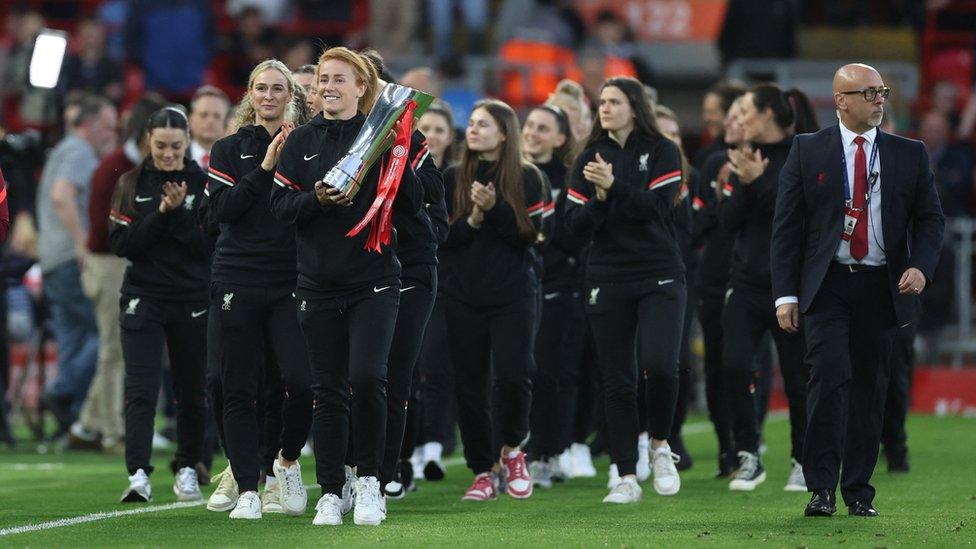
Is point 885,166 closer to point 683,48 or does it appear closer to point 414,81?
point 414,81

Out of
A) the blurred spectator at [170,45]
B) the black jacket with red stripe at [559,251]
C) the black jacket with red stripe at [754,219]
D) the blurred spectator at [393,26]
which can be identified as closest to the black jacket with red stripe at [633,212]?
the black jacket with red stripe at [754,219]

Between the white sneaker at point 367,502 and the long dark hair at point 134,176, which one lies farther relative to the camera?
the long dark hair at point 134,176

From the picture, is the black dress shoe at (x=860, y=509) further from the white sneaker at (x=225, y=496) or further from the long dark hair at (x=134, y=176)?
the long dark hair at (x=134, y=176)

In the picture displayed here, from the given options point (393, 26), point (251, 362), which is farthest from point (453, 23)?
point (251, 362)

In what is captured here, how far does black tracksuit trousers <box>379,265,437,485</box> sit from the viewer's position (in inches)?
334

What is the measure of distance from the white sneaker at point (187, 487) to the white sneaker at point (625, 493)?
7.09 ft

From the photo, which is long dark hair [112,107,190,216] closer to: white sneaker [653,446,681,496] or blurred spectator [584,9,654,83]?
white sneaker [653,446,681,496]

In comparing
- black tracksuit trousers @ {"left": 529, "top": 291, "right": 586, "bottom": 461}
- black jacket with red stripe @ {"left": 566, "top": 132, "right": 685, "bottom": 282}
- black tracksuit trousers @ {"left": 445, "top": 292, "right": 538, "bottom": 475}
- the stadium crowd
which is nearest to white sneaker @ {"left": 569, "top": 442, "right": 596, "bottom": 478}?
the stadium crowd

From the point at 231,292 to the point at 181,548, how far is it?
1488 millimetres

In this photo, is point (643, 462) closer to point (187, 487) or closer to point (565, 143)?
point (565, 143)

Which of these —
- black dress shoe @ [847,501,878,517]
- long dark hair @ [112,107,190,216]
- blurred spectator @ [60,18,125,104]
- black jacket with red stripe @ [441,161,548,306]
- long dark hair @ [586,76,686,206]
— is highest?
blurred spectator @ [60,18,125,104]

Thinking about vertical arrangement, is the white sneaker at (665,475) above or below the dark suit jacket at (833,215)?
below

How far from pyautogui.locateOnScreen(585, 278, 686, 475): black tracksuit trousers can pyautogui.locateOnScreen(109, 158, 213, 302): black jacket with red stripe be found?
2.14m

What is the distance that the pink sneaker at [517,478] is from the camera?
9805mm
